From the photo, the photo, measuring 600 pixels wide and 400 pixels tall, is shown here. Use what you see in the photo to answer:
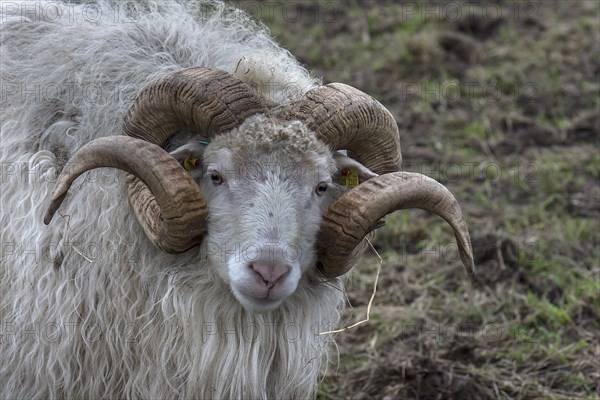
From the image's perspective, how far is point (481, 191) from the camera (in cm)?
775

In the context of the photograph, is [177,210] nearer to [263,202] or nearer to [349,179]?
[263,202]

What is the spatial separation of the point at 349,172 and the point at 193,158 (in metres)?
0.72

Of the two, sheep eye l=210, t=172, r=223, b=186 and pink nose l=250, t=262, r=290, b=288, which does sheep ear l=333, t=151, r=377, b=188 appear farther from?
pink nose l=250, t=262, r=290, b=288

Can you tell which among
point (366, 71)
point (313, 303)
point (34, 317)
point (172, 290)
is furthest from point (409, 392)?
point (366, 71)

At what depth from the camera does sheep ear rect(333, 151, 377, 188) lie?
4621 millimetres

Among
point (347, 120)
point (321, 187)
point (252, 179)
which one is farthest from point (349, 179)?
point (252, 179)

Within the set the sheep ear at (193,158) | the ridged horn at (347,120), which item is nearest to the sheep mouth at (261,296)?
the sheep ear at (193,158)

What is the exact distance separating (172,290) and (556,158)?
4417 mm

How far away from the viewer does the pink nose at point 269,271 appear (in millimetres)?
4098

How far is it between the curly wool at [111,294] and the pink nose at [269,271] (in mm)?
442

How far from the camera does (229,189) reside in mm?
4367

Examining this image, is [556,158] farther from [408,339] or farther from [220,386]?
[220,386]

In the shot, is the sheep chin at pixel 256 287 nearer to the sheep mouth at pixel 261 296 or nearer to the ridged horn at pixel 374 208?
the sheep mouth at pixel 261 296

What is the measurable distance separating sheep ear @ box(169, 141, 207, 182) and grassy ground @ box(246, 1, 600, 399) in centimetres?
183
